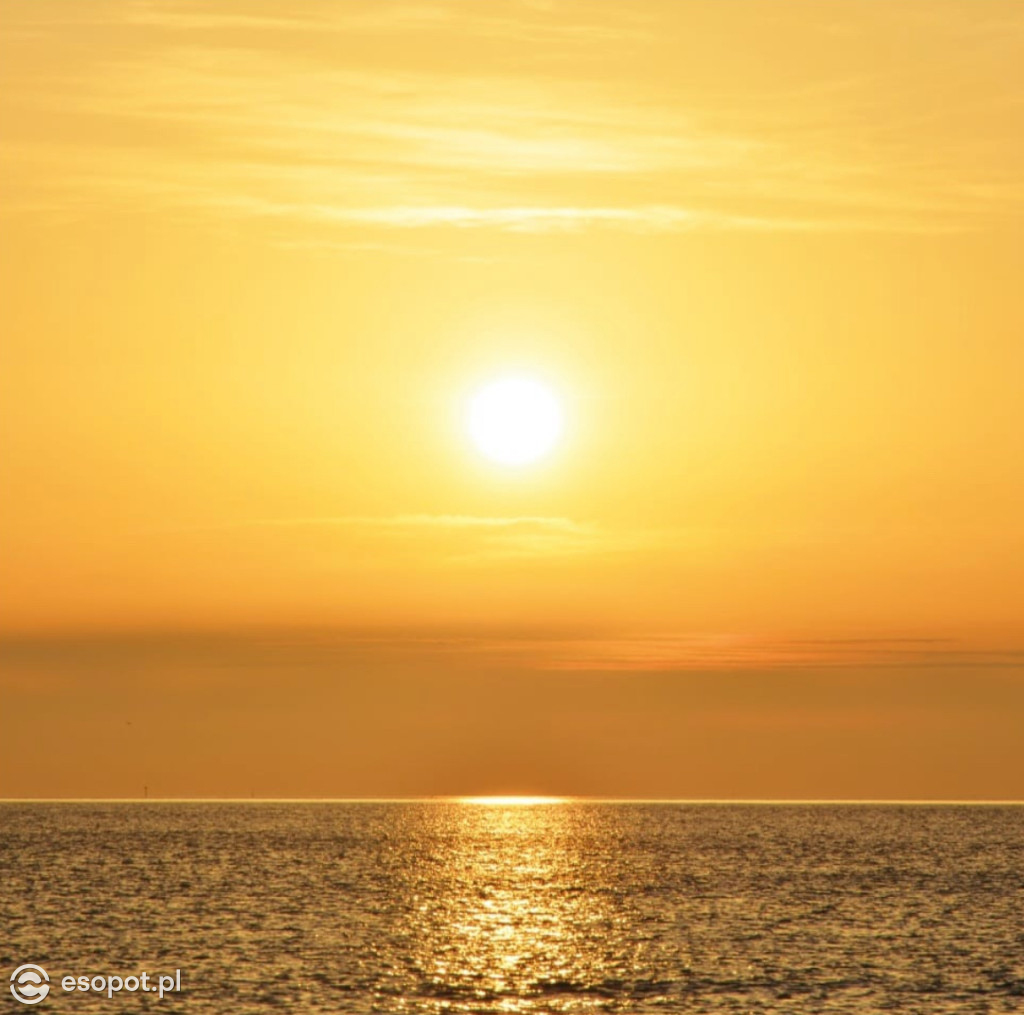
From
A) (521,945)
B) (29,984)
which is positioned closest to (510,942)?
(521,945)

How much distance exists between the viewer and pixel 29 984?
99.7 metres

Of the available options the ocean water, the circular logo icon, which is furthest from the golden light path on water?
the circular logo icon

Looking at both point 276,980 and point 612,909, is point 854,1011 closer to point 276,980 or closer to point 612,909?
point 276,980

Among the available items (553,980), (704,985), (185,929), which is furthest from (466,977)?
(185,929)

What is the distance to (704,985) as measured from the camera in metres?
102

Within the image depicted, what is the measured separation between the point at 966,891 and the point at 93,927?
290 ft

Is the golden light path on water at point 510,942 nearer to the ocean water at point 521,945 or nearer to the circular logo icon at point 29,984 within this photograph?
the ocean water at point 521,945

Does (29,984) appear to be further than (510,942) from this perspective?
No

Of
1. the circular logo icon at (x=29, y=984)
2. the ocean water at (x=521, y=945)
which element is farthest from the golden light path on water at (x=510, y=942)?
the circular logo icon at (x=29, y=984)

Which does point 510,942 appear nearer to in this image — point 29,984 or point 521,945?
point 521,945

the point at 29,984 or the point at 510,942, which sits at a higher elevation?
the point at 510,942

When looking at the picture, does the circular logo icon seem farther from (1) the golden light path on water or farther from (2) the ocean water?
(1) the golden light path on water

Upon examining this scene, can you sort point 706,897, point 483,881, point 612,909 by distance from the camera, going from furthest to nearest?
1. point 483,881
2. point 706,897
3. point 612,909

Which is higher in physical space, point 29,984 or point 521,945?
point 521,945
